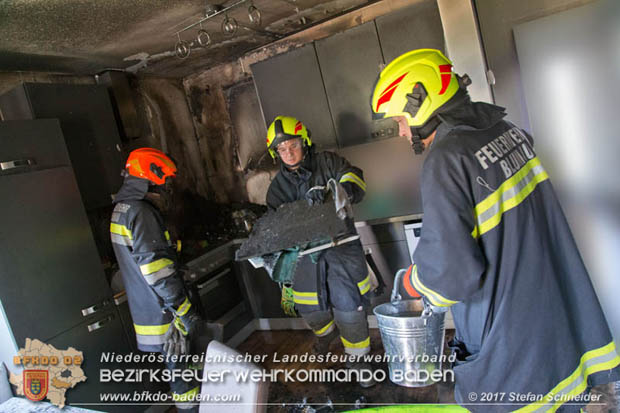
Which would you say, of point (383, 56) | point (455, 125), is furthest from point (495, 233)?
point (383, 56)

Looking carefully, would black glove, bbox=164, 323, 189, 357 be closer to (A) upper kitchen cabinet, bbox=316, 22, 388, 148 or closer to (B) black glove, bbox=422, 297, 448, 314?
(B) black glove, bbox=422, 297, 448, 314

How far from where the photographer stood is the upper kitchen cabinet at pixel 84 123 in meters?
2.75

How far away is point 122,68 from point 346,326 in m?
3.00

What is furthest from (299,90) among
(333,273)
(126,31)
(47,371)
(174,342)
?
(47,371)

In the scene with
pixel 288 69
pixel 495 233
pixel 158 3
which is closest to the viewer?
pixel 495 233

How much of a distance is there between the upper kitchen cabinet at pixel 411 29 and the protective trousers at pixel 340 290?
4.98 feet

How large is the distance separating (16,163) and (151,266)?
102 centimetres

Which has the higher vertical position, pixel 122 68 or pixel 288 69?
pixel 122 68

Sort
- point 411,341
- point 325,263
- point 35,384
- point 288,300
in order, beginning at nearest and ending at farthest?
point 411,341 → point 35,384 → point 325,263 → point 288,300

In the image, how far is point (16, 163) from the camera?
2.35 metres

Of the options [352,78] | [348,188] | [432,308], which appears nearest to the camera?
[432,308]

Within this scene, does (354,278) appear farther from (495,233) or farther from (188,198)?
(188,198)

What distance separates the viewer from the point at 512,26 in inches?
97.3

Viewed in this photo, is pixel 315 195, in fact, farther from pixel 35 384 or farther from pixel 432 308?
pixel 35 384
